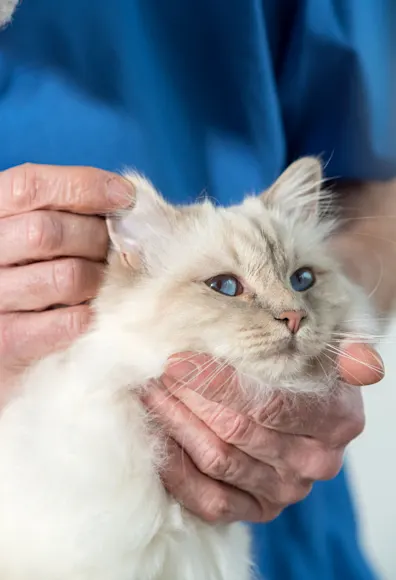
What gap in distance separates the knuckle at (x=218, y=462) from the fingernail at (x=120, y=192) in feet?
1.19

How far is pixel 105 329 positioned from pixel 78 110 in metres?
0.43

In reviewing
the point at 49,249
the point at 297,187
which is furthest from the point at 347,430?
the point at 49,249

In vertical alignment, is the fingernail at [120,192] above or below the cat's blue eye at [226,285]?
above

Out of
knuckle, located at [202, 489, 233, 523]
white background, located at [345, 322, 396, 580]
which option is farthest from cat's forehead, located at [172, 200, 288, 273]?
white background, located at [345, 322, 396, 580]

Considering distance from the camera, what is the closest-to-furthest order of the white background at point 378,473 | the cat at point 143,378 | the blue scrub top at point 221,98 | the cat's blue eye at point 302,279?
1. the cat at point 143,378
2. the cat's blue eye at point 302,279
3. the blue scrub top at point 221,98
4. the white background at point 378,473

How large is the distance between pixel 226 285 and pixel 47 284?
0.80 ft

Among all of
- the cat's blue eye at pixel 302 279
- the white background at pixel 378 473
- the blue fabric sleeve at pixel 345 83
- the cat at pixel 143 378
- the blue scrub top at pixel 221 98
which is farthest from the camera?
the white background at pixel 378 473

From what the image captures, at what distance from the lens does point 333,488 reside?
1.25 metres

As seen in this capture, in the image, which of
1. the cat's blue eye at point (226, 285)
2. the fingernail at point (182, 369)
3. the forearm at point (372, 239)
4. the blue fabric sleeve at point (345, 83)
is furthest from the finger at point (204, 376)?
the blue fabric sleeve at point (345, 83)

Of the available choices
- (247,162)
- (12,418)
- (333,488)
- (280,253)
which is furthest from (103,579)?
(247,162)

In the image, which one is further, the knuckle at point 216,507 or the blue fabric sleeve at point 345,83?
the blue fabric sleeve at point 345,83

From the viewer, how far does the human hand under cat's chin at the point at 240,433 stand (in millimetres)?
767

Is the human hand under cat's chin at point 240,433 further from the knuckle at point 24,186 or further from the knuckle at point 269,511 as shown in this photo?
the knuckle at point 24,186

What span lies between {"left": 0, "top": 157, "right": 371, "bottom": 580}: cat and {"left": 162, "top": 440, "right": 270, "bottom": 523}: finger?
17mm
